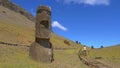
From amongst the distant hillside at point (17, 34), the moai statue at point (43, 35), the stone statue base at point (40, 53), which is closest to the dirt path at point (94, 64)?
the moai statue at point (43, 35)

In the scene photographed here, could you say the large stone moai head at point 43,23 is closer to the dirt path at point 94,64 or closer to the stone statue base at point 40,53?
the stone statue base at point 40,53

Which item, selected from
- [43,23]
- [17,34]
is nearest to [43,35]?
[43,23]

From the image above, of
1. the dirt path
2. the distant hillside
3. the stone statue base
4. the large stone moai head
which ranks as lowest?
the dirt path

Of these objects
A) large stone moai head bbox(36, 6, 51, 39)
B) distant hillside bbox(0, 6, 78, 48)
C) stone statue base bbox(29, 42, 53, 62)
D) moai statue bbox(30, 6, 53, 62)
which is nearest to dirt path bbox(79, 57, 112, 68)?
moai statue bbox(30, 6, 53, 62)

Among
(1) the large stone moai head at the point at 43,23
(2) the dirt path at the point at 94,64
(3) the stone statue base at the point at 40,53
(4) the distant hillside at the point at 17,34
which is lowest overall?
(2) the dirt path at the point at 94,64

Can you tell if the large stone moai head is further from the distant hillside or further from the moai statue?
the distant hillside

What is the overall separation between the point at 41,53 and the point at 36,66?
3803 mm

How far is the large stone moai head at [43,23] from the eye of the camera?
2777 centimetres

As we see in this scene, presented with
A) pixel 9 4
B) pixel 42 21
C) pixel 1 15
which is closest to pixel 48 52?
pixel 42 21

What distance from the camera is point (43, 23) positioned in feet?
91.7

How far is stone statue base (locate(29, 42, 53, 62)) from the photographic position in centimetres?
2669

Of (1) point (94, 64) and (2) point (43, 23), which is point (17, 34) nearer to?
(2) point (43, 23)

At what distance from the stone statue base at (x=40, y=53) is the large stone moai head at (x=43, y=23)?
1.11 m

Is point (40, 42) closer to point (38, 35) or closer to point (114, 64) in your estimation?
point (38, 35)
